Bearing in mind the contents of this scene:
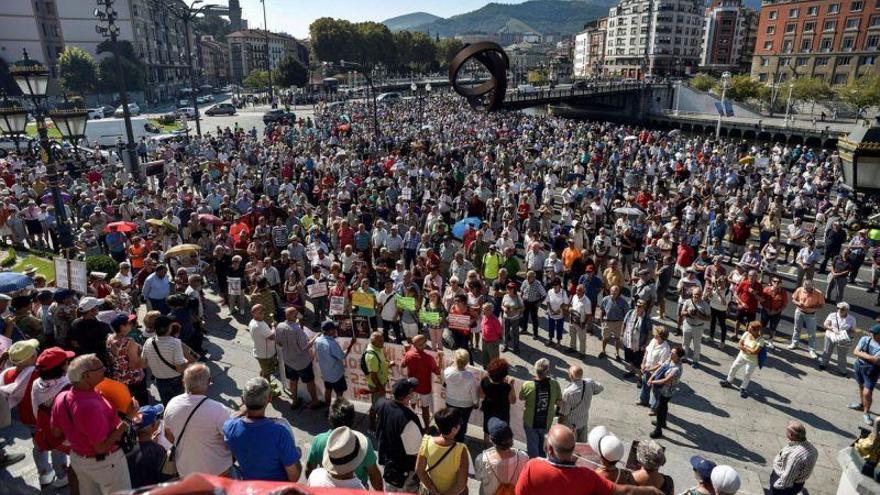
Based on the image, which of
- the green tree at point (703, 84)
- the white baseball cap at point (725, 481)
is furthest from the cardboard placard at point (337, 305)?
the green tree at point (703, 84)

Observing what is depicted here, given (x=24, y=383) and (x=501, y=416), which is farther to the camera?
(x=501, y=416)

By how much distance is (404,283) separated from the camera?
32.6ft

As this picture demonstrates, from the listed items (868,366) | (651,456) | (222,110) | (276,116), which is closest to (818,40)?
(276,116)

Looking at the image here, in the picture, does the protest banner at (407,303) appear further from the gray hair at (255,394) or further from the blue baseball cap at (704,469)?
the blue baseball cap at (704,469)

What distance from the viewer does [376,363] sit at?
6.68 metres

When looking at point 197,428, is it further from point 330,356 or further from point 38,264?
point 38,264

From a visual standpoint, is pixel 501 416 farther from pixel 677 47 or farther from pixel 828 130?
pixel 677 47

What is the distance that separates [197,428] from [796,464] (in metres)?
6.03

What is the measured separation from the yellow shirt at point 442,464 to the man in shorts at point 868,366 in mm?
7132

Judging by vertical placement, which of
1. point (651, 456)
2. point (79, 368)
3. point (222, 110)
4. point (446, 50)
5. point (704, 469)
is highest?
point (446, 50)

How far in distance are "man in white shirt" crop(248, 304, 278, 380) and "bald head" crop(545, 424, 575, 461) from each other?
16.4 feet

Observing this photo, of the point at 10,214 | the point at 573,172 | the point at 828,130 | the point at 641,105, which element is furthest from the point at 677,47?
the point at 10,214

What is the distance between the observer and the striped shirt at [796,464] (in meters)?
5.52

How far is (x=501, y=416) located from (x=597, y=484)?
2423mm
